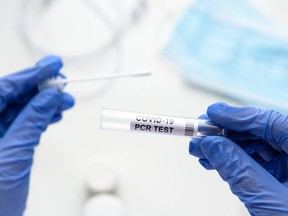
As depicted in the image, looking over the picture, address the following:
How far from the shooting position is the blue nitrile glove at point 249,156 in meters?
0.67

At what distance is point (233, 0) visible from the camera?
1.17 metres

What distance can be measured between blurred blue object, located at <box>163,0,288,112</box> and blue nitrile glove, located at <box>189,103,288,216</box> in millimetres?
367

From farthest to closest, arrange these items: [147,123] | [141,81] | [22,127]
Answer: [141,81] < [22,127] < [147,123]

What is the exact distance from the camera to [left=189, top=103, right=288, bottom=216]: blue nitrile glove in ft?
2.18

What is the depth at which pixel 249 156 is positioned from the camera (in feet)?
2.26

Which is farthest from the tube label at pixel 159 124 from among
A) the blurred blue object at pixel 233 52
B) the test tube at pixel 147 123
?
the blurred blue object at pixel 233 52

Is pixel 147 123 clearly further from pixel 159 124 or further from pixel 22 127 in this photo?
pixel 22 127

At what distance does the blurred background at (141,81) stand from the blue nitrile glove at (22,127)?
0.15 m

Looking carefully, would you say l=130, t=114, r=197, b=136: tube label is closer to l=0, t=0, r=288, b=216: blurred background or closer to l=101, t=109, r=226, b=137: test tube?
l=101, t=109, r=226, b=137: test tube

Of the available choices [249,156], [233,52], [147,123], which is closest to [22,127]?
[147,123]

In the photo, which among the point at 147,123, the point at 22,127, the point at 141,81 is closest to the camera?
the point at 147,123

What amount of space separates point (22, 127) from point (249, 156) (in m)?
0.45

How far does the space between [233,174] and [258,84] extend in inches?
17.9

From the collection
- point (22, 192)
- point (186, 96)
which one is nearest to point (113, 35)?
point (186, 96)
